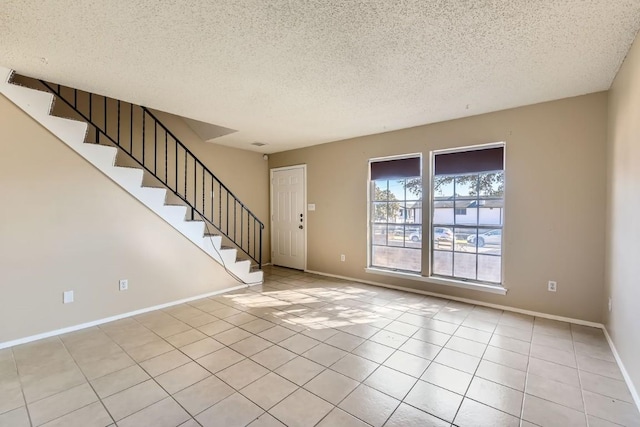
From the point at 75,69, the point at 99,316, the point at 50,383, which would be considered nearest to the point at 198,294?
the point at 99,316

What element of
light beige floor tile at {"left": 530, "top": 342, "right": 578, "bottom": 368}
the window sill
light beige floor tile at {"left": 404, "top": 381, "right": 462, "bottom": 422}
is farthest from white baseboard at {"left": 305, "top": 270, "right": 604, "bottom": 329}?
light beige floor tile at {"left": 404, "top": 381, "right": 462, "bottom": 422}

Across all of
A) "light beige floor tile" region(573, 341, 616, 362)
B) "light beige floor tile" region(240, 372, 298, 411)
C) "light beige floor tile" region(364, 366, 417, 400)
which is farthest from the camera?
"light beige floor tile" region(573, 341, 616, 362)

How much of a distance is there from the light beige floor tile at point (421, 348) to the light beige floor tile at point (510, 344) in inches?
23.7

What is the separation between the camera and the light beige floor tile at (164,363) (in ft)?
7.77

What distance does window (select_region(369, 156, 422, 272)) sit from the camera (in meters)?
4.50

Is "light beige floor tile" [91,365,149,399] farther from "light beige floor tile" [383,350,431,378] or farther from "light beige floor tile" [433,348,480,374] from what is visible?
"light beige floor tile" [433,348,480,374]

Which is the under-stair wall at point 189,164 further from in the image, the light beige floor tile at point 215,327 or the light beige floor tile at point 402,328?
the light beige floor tile at point 402,328

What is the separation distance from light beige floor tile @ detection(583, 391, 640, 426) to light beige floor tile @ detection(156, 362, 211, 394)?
107 inches

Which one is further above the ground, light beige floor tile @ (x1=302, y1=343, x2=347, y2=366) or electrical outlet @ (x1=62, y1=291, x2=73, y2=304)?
electrical outlet @ (x1=62, y1=291, x2=73, y2=304)

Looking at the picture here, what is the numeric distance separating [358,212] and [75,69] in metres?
4.01

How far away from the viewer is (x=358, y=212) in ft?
16.7

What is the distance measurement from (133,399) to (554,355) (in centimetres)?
344

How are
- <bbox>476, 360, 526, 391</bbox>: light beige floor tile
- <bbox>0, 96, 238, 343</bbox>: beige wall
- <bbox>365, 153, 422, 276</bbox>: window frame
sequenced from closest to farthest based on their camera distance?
<bbox>476, 360, 526, 391</bbox>: light beige floor tile < <bbox>0, 96, 238, 343</bbox>: beige wall < <bbox>365, 153, 422, 276</bbox>: window frame

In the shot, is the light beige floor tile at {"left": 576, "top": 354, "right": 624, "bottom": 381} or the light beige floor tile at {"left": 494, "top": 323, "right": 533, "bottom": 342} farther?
the light beige floor tile at {"left": 494, "top": 323, "right": 533, "bottom": 342}
